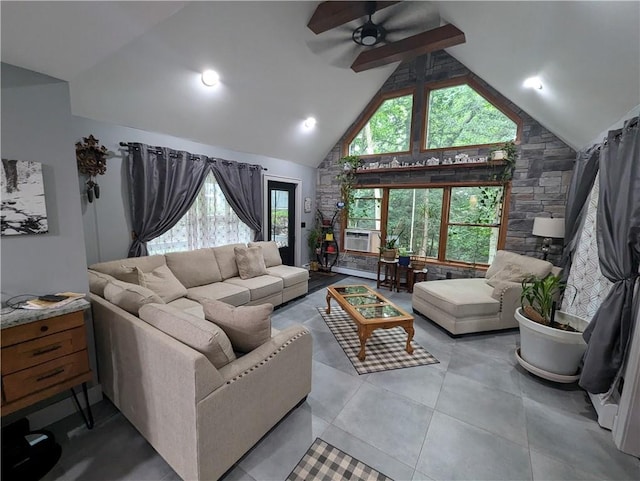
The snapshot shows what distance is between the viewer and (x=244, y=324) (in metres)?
1.64

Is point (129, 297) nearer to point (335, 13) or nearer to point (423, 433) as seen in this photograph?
point (423, 433)

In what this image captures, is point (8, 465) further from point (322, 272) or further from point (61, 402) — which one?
point (322, 272)

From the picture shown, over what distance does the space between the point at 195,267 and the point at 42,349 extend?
6.23ft

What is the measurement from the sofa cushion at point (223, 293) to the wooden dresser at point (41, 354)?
1.30 meters

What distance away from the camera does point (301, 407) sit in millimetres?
2018

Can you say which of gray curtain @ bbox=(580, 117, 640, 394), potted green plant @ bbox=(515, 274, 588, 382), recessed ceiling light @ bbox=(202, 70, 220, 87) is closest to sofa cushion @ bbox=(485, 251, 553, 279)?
potted green plant @ bbox=(515, 274, 588, 382)

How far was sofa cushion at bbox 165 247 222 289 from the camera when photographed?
10.7 ft

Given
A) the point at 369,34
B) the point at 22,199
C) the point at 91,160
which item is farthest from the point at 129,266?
the point at 369,34

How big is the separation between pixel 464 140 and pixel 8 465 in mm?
5778

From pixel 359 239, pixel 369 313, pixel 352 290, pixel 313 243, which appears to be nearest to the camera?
pixel 369 313

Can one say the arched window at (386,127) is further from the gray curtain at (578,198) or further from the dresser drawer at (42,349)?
the dresser drawer at (42,349)

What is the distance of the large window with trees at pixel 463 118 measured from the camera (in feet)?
13.7

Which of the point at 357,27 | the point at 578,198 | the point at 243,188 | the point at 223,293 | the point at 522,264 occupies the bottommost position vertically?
the point at 223,293

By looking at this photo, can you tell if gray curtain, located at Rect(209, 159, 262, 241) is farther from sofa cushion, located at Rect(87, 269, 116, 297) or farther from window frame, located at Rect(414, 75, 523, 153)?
window frame, located at Rect(414, 75, 523, 153)
